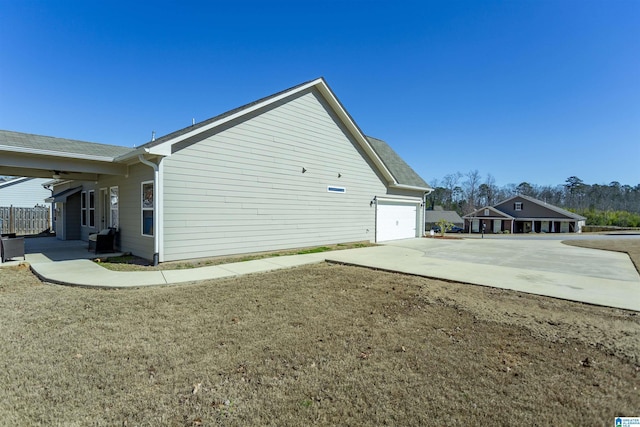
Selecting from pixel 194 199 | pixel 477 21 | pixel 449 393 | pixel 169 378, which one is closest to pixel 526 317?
pixel 449 393

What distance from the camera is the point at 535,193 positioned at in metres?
75.1

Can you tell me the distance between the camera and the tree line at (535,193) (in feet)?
225

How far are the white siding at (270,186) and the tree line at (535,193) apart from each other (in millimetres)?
60323

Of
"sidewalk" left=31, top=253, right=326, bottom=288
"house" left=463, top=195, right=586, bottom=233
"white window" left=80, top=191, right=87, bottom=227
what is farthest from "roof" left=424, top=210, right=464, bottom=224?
"white window" left=80, top=191, right=87, bottom=227

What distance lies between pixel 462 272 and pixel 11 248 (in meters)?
12.7

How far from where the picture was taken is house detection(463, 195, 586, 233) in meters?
48.4

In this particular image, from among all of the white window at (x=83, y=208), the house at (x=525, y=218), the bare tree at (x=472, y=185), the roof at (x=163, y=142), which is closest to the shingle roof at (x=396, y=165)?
A: the roof at (x=163, y=142)

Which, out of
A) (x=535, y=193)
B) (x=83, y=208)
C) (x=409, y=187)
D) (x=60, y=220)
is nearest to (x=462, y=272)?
(x=409, y=187)

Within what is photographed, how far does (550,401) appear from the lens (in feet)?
8.34

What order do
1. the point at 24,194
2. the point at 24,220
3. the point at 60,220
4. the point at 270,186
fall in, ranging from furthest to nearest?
1. the point at 24,194
2. the point at 24,220
3. the point at 60,220
4. the point at 270,186

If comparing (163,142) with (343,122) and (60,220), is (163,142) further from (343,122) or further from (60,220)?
(60,220)

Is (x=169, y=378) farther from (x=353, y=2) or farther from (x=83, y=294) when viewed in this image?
(x=353, y=2)

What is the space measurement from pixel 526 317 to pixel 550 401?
2.35 metres

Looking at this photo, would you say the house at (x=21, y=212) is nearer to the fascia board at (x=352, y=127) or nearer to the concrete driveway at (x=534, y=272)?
the fascia board at (x=352, y=127)
